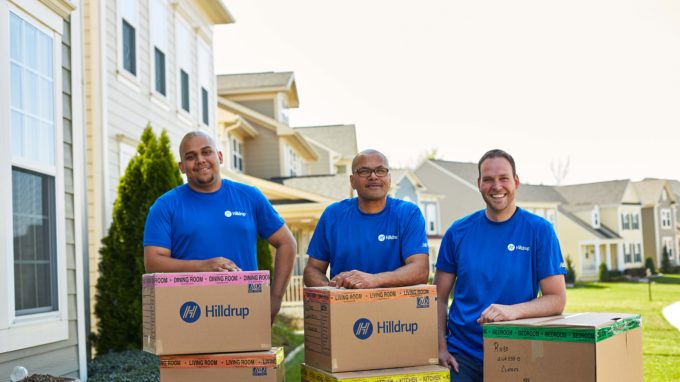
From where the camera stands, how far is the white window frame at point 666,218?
53.2 m

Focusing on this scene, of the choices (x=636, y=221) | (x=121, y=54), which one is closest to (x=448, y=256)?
(x=121, y=54)

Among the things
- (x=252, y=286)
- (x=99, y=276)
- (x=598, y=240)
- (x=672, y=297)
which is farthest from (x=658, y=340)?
(x=598, y=240)

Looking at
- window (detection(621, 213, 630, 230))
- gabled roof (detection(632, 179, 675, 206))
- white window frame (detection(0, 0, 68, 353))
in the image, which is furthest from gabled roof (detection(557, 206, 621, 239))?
white window frame (detection(0, 0, 68, 353))

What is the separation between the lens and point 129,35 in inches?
386

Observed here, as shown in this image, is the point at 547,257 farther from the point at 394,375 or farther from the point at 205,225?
the point at 205,225

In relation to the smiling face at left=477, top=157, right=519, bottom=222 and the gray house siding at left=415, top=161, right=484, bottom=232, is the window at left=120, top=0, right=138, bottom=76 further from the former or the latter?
the gray house siding at left=415, top=161, right=484, bottom=232

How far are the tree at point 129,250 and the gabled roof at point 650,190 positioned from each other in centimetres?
4937

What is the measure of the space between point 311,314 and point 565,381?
3.84ft

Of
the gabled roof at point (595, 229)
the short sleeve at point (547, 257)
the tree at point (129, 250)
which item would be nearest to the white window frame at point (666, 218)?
the gabled roof at point (595, 229)

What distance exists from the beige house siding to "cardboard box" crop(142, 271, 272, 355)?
782 inches

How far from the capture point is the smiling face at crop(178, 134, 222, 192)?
3.72 meters

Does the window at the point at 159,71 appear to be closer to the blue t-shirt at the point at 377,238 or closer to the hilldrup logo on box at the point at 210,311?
the blue t-shirt at the point at 377,238

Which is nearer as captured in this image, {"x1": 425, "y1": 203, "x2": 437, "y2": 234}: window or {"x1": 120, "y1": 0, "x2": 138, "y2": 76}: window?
{"x1": 120, "y1": 0, "x2": 138, "y2": 76}: window

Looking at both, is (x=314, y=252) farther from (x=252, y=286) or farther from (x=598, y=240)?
(x=598, y=240)
